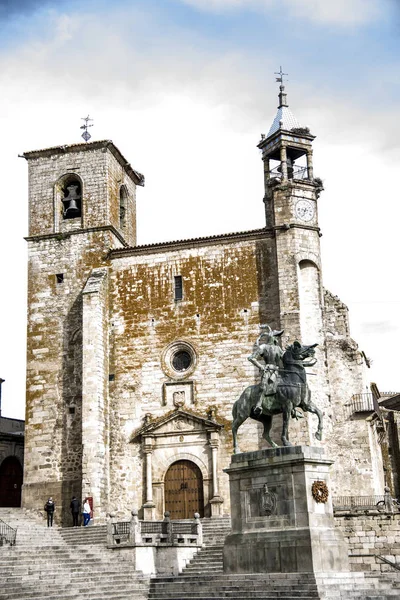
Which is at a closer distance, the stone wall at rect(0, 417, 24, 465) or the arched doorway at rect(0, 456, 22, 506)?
the arched doorway at rect(0, 456, 22, 506)

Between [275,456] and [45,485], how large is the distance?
14.1m

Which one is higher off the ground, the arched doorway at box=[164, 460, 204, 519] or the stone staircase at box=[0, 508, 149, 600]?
the arched doorway at box=[164, 460, 204, 519]

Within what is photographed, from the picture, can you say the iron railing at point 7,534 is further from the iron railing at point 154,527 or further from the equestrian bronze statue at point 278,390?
the equestrian bronze statue at point 278,390

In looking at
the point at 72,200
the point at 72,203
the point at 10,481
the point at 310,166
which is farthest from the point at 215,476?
the point at 72,200

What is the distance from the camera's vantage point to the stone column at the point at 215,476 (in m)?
28.4

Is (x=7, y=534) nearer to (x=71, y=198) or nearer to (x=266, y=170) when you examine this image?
(x=71, y=198)

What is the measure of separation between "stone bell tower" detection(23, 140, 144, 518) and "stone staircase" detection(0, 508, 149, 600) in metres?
4.82

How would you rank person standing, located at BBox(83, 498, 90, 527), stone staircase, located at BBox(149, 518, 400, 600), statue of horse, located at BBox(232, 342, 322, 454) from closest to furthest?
1. stone staircase, located at BBox(149, 518, 400, 600)
2. statue of horse, located at BBox(232, 342, 322, 454)
3. person standing, located at BBox(83, 498, 90, 527)

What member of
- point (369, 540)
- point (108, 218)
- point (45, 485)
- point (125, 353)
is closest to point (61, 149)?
point (108, 218)

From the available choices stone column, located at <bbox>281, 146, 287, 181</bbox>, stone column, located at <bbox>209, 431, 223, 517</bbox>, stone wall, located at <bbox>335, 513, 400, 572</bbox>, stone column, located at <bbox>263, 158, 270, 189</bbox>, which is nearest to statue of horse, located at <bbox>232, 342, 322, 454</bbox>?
stone wall, located at <bbox>335, 513, 400, 572</bbox>

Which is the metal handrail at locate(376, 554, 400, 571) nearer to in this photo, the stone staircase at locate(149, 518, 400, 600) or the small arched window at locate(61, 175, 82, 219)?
the stone staircase at locate(149, 518, 400, 600)

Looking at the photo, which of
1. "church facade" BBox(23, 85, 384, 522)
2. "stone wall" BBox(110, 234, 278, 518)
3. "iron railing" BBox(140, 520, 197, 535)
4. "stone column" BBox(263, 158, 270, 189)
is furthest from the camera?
"stone column" BBox(263, 158, 270, 189)

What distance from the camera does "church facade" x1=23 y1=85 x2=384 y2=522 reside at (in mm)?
29297

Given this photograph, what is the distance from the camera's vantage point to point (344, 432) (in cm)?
2956
